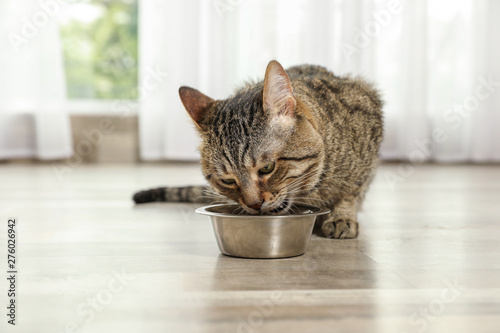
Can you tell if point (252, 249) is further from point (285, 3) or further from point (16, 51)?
point (16, 51)

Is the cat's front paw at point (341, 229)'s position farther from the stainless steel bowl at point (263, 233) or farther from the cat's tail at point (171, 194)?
the cat's tail at point (171, 194)

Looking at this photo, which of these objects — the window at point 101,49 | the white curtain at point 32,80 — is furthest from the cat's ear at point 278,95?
the window at point 101,49

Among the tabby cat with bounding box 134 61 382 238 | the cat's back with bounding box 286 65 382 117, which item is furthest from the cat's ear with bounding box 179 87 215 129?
the cat's back with bounding box 286 65 382 117

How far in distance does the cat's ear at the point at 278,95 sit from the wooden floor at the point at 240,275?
0.43 meters

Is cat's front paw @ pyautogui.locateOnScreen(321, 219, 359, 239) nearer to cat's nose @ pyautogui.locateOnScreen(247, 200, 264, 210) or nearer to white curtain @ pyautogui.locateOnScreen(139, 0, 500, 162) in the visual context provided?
cat's nose @ pyautogui.locateOnScreen(247, 200, 264, 210)

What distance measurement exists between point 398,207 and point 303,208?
39.3 inches

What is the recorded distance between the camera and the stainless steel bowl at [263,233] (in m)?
1.62

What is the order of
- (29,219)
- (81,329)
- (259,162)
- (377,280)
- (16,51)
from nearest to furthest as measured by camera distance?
(81,329) → (377,280) → (259,162) → (29,219) → (16,51)

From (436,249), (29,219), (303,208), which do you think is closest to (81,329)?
(303,208)

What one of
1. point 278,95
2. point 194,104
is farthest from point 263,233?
point 194,104

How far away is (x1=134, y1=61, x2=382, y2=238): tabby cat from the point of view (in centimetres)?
167

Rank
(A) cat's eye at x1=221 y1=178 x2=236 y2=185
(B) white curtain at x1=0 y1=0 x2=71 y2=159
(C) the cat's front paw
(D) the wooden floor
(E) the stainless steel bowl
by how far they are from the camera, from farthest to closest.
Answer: (B) white curtain at x1=0 y1=0 x2=71 y2=159, (C) the cat's front paw, (A) cat's eye at x1=221 y1=178 x2=236 y2=185, (E) the stainless steel bowl, (D) the wooden floor

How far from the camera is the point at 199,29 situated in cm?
526

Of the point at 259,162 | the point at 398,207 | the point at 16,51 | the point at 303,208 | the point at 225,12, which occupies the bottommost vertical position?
the point at 398,207
